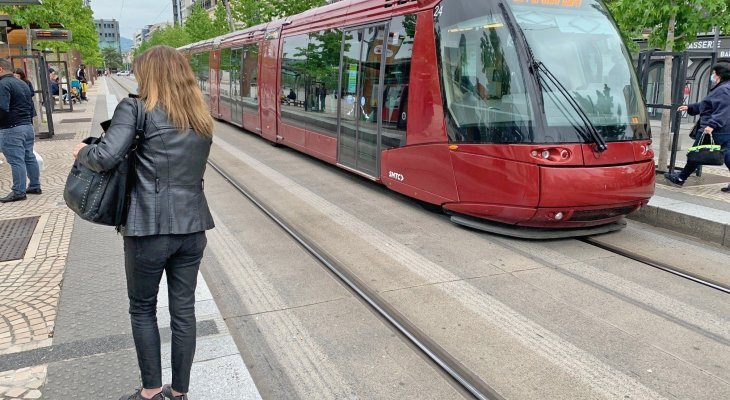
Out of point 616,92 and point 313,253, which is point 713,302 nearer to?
point 616,92

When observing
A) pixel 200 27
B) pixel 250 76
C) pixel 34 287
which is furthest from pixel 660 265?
pixel 200 27

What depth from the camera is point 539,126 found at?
580cm

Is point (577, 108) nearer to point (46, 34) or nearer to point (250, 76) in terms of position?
point (250, 76)

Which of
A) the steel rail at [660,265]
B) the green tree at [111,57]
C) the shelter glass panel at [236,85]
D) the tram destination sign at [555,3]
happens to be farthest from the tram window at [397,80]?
the green tree at [111,57]

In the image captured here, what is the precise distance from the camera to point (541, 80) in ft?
19.3

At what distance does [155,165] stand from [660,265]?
4.70 m

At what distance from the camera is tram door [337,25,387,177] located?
330 inches

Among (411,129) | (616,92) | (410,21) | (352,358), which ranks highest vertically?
(410,21)

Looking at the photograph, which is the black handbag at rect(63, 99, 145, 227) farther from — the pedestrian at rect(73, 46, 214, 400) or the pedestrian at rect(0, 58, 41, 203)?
the pedestrian at rect(0, 58, 41, 203)

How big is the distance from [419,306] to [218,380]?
5.71 feet

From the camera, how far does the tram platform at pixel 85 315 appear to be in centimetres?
330

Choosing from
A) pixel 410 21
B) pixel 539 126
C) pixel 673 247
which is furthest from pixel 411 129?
pixel 673 247

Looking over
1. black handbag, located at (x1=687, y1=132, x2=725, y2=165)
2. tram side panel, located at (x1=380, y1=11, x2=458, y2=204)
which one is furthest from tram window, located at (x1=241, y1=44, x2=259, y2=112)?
black handbag, located at (x1=687, y1=132, x2=725, y2=165)

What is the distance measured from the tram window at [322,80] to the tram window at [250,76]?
164 inches
